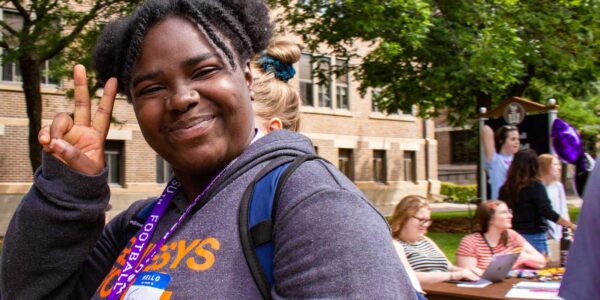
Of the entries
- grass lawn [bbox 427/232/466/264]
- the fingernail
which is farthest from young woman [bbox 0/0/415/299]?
grass lawn [bbox 427/232/466/264]

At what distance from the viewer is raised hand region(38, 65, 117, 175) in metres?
1.49

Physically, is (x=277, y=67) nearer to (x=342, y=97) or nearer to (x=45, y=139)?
(x=45, y=139)

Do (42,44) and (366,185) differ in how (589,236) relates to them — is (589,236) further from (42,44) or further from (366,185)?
(366,185)

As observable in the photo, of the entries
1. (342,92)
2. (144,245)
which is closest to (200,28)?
(144,245)

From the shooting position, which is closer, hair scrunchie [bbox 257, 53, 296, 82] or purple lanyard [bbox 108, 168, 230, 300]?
purple lanyard [bbox 108, 168, 230, 300]

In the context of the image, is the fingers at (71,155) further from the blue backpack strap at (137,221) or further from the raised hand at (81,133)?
the blue backpack strap at (137,221)

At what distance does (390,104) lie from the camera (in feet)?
53.1

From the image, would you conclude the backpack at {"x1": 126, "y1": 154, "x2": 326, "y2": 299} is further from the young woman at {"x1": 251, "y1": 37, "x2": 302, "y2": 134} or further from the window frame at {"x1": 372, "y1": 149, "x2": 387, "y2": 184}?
the window frame at {"x1": 372, "y1": 149, "x2": 387, "y2": 184}

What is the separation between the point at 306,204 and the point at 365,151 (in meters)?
25.1

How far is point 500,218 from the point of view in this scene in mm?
5594

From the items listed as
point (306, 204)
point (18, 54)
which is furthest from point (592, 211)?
point (18, 54)

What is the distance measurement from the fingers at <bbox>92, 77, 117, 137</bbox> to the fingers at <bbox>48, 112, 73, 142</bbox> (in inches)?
2.7

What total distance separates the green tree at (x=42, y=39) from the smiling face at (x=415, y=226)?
6266mm

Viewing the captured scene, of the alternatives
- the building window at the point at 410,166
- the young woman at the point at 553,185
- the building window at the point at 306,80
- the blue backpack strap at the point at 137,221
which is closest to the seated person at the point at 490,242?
the young woman at the point at 553,185
